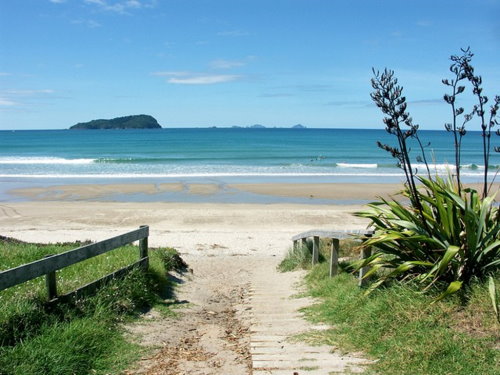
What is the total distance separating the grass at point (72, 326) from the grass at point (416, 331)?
209 centimetres

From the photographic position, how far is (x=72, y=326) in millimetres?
5500

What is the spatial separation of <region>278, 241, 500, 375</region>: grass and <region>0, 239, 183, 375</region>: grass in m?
2.09

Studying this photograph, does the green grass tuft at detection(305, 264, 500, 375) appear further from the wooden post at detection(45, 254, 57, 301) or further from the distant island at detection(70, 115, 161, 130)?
the distant island at detection(70, 115, 161, 130)

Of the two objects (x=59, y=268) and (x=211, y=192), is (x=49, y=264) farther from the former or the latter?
(x=211, y=192)

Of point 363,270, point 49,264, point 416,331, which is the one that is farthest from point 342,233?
point 49,264

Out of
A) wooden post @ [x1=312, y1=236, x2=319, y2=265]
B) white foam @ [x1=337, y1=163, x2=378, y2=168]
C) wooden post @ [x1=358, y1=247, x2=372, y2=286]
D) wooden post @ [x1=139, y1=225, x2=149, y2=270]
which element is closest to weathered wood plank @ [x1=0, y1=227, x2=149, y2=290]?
wooden post @ [x1=139, y1=225, x2=149, y2=270]

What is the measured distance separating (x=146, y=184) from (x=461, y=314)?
2807 cm

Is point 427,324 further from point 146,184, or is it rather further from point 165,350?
point 146,184

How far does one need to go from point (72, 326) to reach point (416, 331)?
3287 millimetres

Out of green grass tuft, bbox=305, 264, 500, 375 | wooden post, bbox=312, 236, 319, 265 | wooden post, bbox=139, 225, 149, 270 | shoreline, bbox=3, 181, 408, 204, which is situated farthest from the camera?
shoreline, bbox=3, 181, 408, 204

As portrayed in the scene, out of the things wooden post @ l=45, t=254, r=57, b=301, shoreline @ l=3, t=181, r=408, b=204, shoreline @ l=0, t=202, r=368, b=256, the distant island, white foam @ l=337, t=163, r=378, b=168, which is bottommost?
shoreline @ l=0, t=202, r=368, b=256

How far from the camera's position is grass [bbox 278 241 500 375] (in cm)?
447

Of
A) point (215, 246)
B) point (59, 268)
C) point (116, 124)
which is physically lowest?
point (215, 246)

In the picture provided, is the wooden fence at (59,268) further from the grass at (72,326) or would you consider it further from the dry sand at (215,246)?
the dry sand at (215,246)
